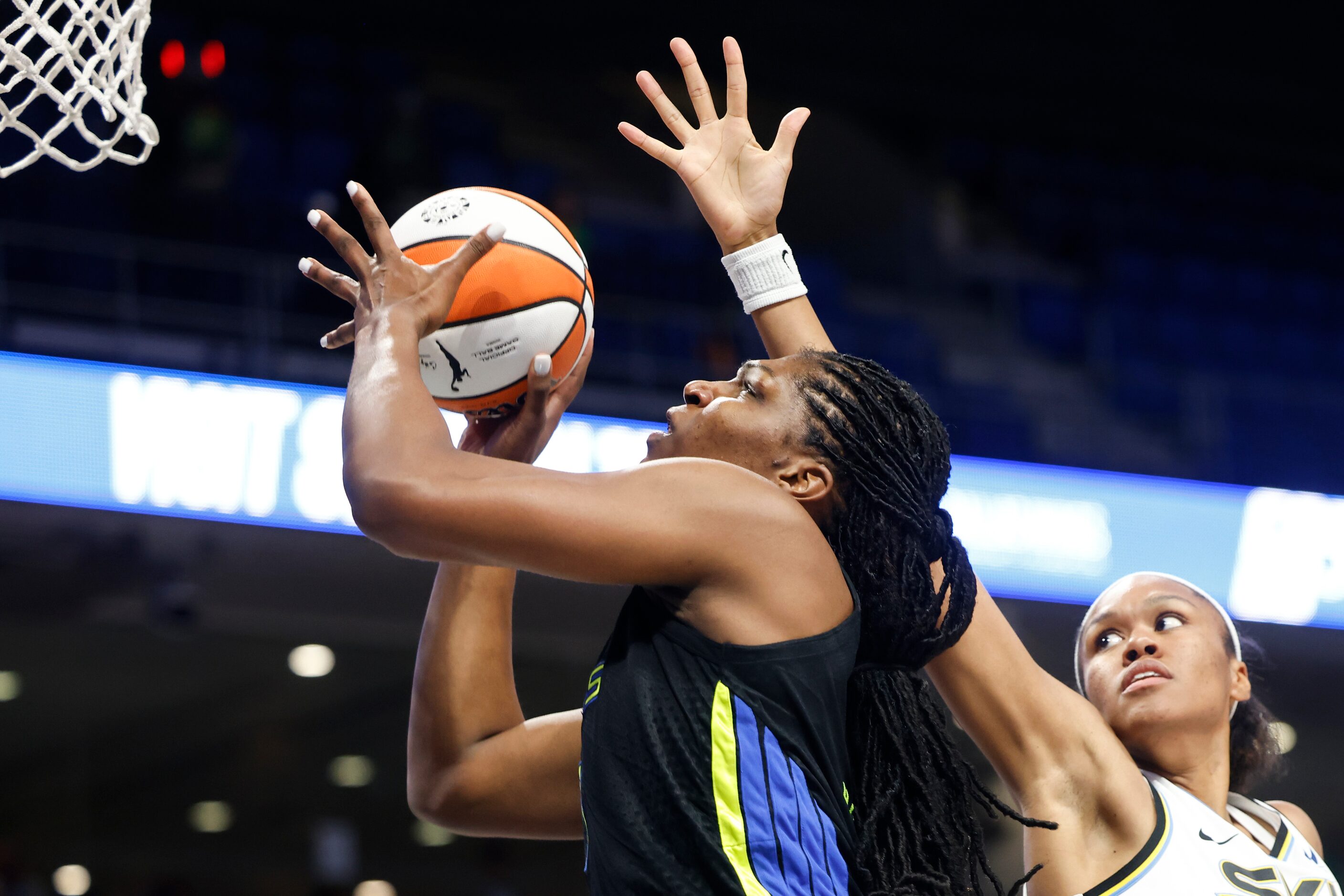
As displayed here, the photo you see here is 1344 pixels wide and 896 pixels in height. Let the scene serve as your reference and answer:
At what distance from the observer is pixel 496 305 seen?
6.28 ft

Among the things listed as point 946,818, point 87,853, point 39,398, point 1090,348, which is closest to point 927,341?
point 1090,348

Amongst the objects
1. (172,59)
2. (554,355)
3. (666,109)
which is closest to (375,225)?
(554,355)

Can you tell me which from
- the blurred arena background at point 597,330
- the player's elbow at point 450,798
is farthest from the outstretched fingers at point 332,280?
the blurred arena background at point 597,330

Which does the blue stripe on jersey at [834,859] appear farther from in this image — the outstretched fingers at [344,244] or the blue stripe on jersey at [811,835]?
the outstretched fingers at [344,244]

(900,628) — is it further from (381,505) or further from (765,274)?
(765,274)

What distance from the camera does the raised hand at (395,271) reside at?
5.49 ft

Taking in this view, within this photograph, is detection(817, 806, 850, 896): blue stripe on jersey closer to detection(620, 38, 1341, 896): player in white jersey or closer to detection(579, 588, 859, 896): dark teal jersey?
detection(579, 588, 859, 896): dark teal jersey

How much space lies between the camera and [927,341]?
8.52 metres

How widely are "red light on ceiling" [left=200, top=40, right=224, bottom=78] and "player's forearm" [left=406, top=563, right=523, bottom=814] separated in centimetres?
669

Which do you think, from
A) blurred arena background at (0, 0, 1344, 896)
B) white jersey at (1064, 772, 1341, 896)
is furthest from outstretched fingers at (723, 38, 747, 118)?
blurred arena background at (0, 0, 1344, 896)

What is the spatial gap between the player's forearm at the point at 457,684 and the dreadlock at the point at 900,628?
56 centimetres

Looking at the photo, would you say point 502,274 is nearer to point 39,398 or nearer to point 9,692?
point 39,398

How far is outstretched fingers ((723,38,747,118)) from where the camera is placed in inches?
91.3

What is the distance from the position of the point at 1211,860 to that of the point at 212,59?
24.6 ft
